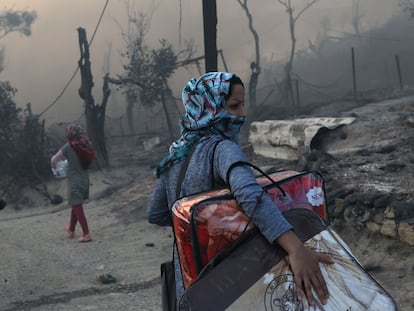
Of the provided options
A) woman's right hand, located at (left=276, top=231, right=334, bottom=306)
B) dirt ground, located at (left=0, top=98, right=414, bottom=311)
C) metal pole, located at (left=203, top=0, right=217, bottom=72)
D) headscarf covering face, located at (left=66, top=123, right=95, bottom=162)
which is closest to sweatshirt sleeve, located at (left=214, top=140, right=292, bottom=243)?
woman's right hand, located at (left=276, top=231, right=334, bottom=306)

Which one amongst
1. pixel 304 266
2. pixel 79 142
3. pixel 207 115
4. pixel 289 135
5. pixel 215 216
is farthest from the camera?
pixel 289 135

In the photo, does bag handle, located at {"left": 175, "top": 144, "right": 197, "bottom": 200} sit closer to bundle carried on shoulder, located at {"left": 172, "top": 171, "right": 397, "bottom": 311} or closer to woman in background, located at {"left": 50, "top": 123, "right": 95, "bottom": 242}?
bundle carried on shoulder, located at {"left": 172, "top": 171, "right": 397, "bottom": 311}

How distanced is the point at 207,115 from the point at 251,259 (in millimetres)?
545

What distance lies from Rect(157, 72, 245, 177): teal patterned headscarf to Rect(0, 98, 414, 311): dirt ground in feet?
7.56

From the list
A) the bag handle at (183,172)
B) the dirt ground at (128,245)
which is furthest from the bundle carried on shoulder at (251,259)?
the dirt ground at (128,245)

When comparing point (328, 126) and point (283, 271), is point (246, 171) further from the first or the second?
point (328, 126)

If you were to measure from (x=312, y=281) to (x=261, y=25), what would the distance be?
28.5m

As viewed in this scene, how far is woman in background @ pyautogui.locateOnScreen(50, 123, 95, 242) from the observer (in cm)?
642

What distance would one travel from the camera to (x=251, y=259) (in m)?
1.51

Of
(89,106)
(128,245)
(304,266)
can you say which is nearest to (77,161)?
(128,245)

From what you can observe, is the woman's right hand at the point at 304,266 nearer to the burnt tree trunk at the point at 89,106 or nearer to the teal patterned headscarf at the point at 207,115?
the teal patterned headscarf at the point at 207,115

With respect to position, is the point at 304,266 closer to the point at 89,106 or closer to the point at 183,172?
the point at 183,172

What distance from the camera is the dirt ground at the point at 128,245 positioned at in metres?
4.36

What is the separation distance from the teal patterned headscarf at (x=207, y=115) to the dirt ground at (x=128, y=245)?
2.30m
